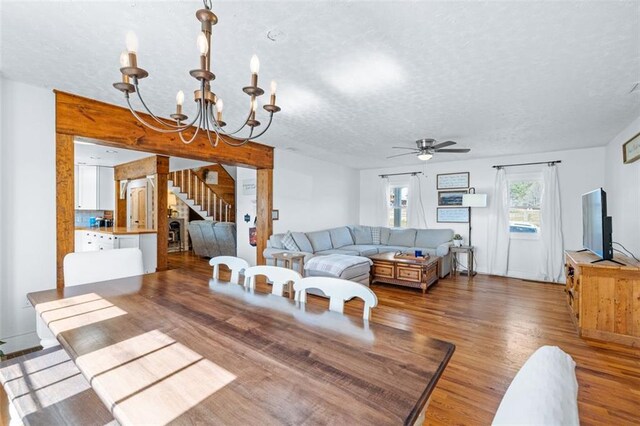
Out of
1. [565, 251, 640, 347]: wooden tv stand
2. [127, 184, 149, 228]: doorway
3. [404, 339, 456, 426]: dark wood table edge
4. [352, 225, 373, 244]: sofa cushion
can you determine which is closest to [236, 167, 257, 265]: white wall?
[352, 225, 373, 244]: sofa cushion

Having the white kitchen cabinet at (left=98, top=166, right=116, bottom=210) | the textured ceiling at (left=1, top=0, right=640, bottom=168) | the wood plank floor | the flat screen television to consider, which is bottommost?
the wood plank floor

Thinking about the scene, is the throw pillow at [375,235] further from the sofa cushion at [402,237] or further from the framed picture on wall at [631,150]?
the framed picture on wall at [631,150]

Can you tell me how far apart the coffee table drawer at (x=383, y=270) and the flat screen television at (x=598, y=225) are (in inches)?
101

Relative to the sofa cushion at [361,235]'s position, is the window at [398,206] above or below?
above

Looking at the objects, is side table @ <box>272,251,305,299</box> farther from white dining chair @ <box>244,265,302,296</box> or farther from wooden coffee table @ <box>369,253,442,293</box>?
white dining chair @ <box>244,265,302,296</box>

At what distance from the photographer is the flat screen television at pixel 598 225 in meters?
2.96

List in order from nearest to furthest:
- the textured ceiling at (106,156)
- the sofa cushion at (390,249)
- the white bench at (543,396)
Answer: the white bench at (543,396), the textured ceiling at (106,156), the sofa cushion at (390,249)

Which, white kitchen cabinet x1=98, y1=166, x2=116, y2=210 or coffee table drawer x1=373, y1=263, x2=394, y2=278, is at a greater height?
white kitchen cabinet x1=98, y1=166, x2=116, y2=210


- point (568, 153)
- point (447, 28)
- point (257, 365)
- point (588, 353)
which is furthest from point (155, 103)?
Answer: point (568, 153)

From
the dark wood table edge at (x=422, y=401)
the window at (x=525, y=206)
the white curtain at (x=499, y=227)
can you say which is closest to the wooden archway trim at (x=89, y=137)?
the dark wood table edge at (x=422, y=401)

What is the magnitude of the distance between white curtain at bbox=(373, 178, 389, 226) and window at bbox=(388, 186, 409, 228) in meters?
0.11

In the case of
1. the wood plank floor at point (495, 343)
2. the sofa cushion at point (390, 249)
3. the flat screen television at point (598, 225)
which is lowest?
the wood plank floor at point (495, 343)

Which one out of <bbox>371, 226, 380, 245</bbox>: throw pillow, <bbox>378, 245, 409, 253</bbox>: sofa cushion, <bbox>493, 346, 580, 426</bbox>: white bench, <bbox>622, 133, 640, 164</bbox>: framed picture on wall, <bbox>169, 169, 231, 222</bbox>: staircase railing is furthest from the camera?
<bbox>169, 169, 231, 222</bbox>: staircase railing

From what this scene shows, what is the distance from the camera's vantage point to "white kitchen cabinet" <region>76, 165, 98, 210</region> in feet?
23.3
